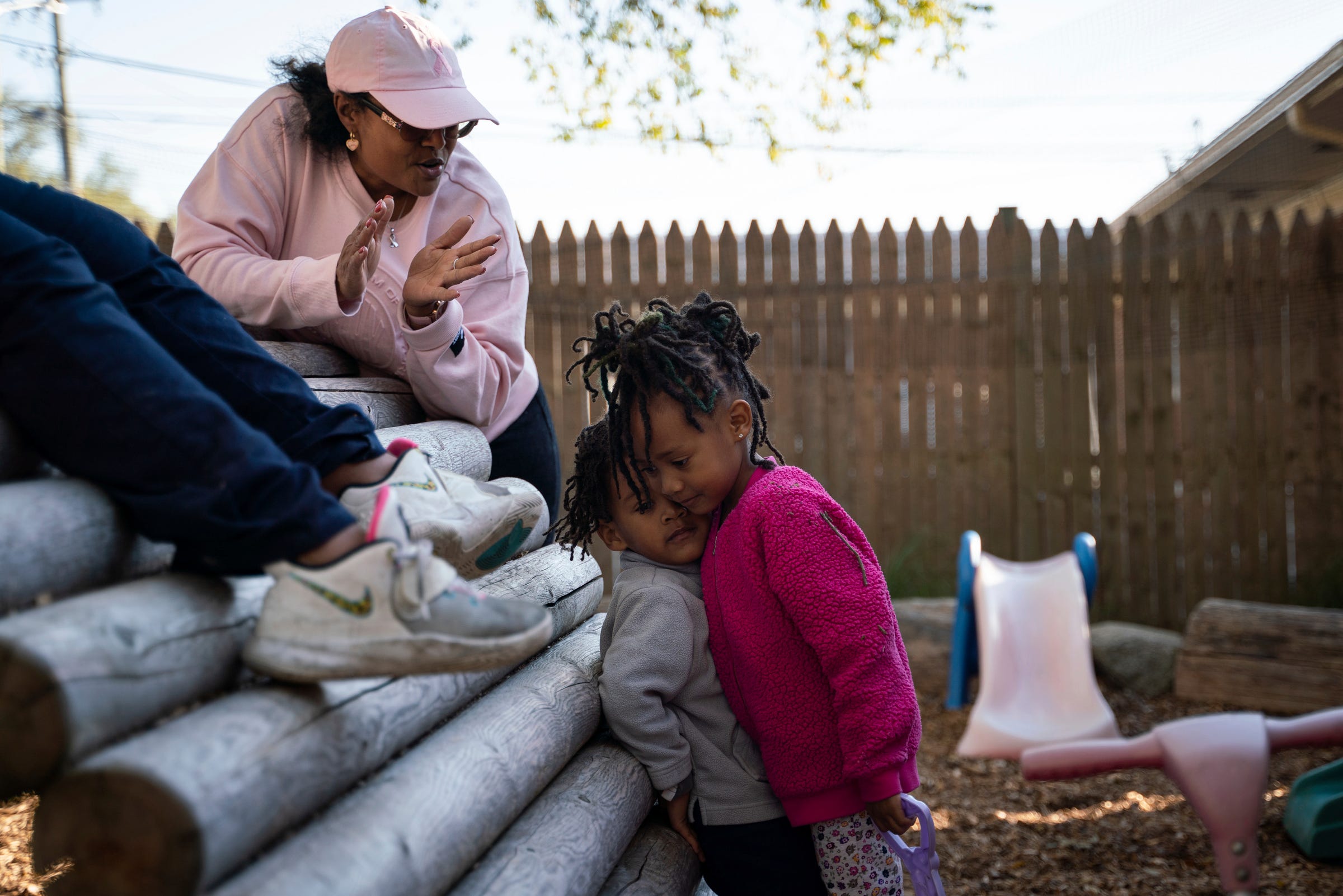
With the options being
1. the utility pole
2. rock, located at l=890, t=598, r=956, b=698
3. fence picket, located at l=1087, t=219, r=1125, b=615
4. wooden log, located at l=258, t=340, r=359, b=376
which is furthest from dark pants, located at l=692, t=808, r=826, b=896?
the utility pole

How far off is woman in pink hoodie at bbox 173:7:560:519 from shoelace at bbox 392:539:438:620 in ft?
3.28

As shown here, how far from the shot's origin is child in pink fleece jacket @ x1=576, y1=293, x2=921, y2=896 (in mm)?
1941

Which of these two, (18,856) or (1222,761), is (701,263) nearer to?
(1222,761)

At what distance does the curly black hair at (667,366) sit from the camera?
2.19 meters

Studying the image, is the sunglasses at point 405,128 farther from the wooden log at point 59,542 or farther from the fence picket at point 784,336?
the fence picket at point 784,336

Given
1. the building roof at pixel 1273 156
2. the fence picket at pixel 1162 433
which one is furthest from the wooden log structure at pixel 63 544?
the building roof at pixel 1273 156

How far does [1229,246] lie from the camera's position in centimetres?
611

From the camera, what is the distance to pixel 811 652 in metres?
2.08

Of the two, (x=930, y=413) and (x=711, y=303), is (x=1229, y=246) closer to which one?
(x=930, y=413)

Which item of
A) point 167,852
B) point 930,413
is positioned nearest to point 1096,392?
point 930,413

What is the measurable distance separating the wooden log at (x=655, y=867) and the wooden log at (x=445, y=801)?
243mm

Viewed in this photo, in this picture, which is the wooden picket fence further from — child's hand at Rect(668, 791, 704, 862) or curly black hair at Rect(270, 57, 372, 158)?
child's hand at Rect(668, 791, 704, 862)

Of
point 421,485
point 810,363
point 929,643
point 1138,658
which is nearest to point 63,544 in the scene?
point 421,485

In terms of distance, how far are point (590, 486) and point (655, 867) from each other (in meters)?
0.80
